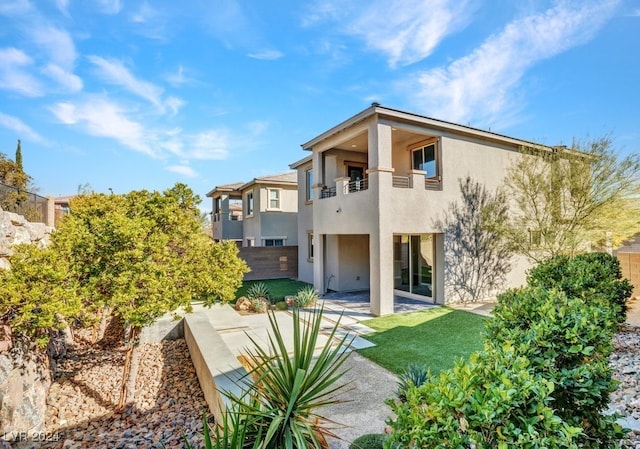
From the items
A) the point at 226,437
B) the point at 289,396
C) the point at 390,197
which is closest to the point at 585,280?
the point at 390,197

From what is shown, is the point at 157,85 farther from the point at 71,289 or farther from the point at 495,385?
the point at 495,385

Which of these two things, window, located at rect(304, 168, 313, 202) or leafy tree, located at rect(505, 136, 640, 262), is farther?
window, located at rect(304, 168, 313, 202)

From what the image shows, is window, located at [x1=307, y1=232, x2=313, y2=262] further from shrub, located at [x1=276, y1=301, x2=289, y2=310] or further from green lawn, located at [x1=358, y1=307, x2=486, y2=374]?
green lawn, located at [x1=358, y1=307, x2=486, y2=374]

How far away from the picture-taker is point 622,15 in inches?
404

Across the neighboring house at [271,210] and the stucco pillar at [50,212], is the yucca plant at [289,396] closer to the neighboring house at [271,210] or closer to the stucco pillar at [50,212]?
the stucco pillar at [50,212]

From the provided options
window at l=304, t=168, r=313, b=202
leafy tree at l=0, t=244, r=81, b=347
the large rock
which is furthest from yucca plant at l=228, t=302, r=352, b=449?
window at l=304, t=168, r=313, b=202

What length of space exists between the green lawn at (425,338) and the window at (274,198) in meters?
13.8

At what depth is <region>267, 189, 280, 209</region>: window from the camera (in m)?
23.1

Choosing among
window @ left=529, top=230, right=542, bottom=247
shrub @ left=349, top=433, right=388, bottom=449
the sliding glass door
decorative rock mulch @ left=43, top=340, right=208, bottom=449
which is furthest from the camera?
the sliding glass door

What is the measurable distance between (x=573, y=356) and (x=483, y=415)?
6.11 feet

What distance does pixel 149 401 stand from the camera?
7.14m

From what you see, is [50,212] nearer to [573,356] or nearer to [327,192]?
[327,192]

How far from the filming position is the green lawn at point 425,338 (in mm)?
7711

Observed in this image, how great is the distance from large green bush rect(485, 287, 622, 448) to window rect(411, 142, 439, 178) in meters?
10.7
